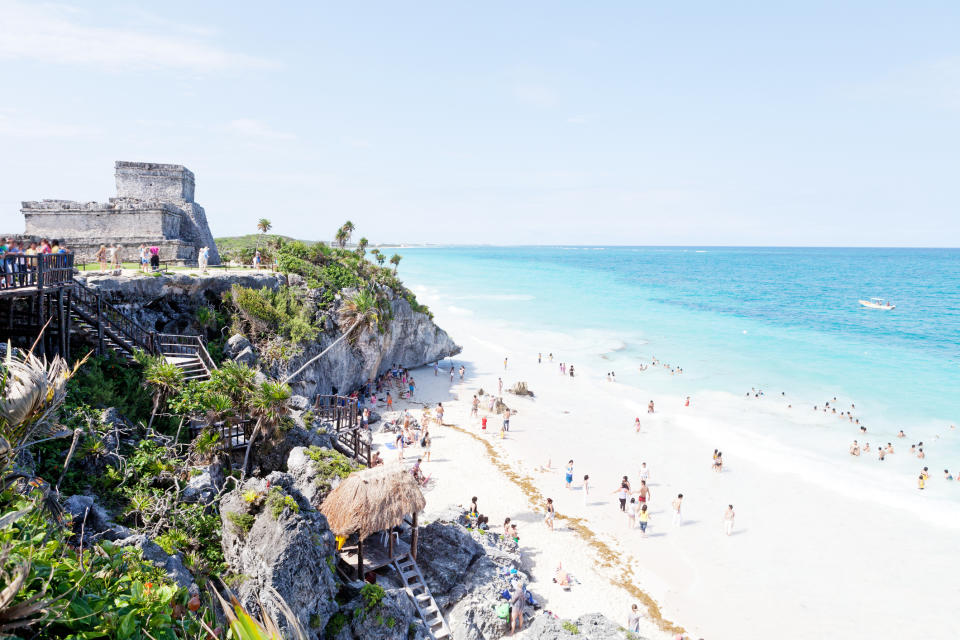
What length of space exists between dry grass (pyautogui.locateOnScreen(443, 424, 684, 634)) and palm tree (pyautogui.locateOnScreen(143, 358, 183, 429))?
41.1 feet

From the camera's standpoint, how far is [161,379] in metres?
14.3

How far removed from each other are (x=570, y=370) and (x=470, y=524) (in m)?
21.6

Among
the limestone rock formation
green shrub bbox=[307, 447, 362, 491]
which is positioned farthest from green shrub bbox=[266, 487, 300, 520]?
green shrub bbox=[307, 447, 362, 491]

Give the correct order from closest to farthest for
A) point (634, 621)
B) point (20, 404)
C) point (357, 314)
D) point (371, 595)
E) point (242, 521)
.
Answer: point (20, 404)
point (242, 521)
point (371, 595)
point (634, 621)
point (357, 314)

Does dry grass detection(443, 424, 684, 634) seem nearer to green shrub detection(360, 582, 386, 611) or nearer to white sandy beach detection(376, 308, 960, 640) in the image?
white sandy beach detection(376, 308, 960, 640)

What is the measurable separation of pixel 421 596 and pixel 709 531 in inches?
425

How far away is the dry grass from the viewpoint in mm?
13756

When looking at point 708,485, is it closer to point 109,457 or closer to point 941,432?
point 941,432

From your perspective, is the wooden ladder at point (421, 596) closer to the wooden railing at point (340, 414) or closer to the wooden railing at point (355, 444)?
the wooden railing at point (355, 444)

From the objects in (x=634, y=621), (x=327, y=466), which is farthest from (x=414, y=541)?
(x=634, y=621)

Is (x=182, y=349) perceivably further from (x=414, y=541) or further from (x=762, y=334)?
(x=762, y=334)

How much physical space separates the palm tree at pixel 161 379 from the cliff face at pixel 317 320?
19.3ft

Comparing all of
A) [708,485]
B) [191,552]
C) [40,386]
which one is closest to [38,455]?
[191,552]

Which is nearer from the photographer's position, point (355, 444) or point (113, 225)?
point (355, 444)
